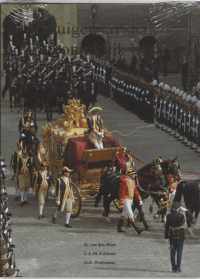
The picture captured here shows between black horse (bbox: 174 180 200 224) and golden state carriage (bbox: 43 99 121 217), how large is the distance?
62 centimetres

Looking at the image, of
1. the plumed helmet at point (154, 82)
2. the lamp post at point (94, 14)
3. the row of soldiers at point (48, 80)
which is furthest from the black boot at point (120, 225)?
the lamp post at point (94, 14)

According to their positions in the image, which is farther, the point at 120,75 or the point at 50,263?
the point at 120,75

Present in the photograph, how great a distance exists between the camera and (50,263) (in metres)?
13.6

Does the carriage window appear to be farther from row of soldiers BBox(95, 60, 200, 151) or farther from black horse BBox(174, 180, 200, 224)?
black horse BBox(174, 180, 200, 224)

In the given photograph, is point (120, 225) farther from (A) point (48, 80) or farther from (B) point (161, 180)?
(A) point (48, 80)

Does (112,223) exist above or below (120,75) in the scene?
below

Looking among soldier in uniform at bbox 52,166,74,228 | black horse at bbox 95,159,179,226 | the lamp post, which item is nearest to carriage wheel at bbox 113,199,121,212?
black horse at bbox 95,159,179,226

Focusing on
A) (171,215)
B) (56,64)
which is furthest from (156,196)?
(56,64)

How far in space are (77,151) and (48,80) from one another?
67 cm

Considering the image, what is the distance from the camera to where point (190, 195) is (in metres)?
14.0

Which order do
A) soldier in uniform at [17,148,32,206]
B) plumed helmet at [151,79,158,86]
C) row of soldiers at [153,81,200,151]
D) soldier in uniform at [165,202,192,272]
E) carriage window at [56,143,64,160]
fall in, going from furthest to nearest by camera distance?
carriage window at [56,143,64,160]
soldier in uniform at [17,148,32,206]
plumed helmet at [151,79,158,86]
row of soldiers at [153,81,200,151]
soldier in uniform at [165,202,192,272]

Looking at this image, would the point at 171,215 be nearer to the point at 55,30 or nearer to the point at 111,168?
the point at 111,168

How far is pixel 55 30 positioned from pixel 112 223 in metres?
1.57

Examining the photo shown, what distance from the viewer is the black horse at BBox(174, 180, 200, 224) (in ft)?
45.7
